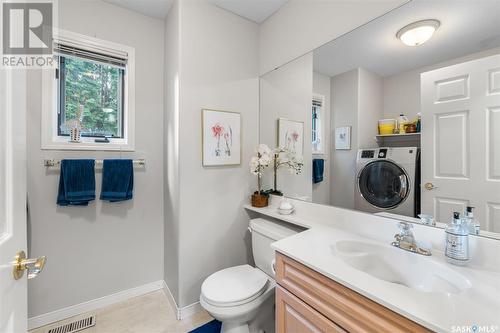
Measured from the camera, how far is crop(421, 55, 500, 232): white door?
37.2 inches

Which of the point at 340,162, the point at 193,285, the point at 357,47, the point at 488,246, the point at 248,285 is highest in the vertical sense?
the point at 357,47

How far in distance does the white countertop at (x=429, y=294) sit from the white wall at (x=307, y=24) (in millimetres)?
1340

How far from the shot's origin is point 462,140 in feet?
3.37

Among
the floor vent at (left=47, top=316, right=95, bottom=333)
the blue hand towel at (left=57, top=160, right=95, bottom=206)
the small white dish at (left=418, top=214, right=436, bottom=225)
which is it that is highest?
the blue hand towel at (left=57, top=160, right=95, bottom=206)

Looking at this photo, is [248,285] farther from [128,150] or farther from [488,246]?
[128,150]

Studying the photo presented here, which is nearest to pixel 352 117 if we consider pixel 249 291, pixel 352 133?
pixel 352 133

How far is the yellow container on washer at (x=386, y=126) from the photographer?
1.24 m

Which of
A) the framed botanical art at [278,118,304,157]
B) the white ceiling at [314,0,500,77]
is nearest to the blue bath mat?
the framed botanical art at [278,118,304,157]

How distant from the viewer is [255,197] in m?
2.03

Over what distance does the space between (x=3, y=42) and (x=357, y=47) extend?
1645 millimetres

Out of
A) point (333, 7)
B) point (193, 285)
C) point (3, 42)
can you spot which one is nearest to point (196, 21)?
point (333, 7)

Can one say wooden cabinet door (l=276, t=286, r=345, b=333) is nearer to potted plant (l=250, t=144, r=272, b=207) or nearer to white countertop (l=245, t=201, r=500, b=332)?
white countertop (l=245, t=201, r=500, b=332)

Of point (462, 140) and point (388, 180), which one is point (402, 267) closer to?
point (388, 180)

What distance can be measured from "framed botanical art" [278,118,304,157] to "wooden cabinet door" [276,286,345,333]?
3.66ft
